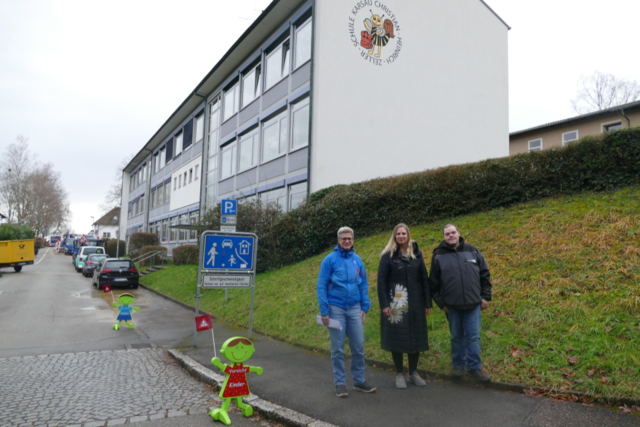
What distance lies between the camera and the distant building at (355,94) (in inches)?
720

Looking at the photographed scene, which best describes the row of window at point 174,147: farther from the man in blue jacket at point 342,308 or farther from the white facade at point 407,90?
the man in blue jacket at point 342,308

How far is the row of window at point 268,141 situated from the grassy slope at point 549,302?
29.8ft

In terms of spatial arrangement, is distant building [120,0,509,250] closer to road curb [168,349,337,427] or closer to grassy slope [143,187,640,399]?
grassy slope [143,187,640,399]

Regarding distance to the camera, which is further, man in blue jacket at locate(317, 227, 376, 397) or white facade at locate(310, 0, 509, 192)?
white facade at locate(310, 0, 509, 192)

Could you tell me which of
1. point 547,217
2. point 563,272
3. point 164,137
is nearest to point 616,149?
point 547,217

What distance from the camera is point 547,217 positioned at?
9617 millimetres

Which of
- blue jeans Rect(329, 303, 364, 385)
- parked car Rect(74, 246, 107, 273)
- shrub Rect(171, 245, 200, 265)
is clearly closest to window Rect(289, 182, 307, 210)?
shrub Rect(171, 245, 200, 265)

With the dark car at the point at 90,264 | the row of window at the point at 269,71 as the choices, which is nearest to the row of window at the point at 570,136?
the row of window at the point at 269,71

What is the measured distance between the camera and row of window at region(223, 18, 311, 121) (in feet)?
63.8

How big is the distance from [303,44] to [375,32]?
3.13 m

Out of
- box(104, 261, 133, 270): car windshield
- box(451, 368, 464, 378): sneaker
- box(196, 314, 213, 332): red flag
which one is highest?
box(104, 261, 133, 270): car windshield

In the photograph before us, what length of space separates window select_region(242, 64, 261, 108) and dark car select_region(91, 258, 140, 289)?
10477 millimetres

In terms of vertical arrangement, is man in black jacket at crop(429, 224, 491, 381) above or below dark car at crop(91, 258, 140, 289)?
above

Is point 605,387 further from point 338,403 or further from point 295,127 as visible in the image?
point 295,127
